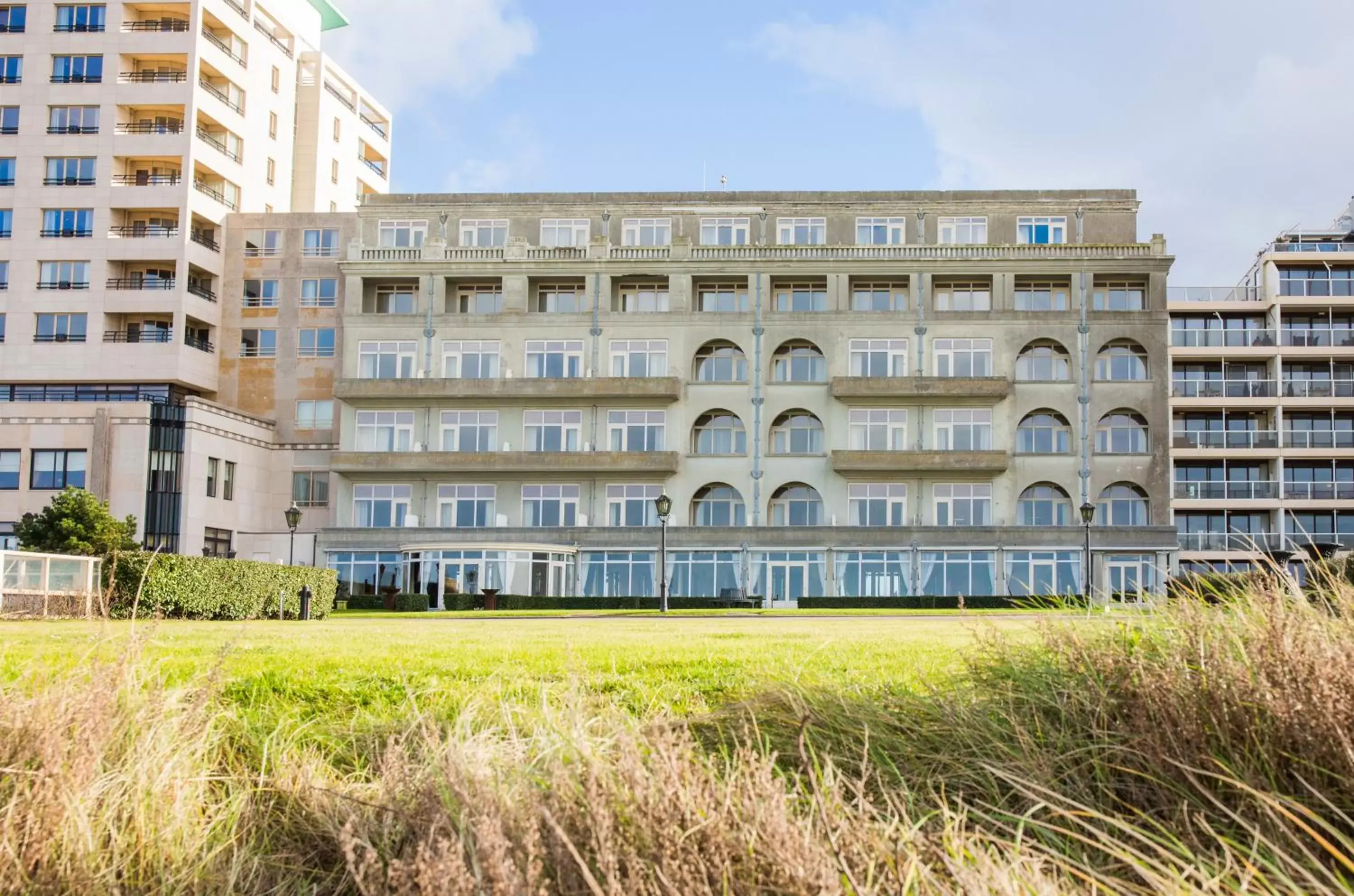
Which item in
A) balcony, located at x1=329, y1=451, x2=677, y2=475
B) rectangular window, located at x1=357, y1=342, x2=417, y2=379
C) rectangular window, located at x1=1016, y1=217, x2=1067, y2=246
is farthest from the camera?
rectangular window, located at x1=1016, y1=217, x2=1067, y2=246

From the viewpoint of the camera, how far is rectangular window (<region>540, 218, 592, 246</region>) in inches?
2539

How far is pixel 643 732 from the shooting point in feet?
25.7

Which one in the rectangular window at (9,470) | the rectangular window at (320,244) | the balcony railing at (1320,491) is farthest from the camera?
the balcony railing at (1320,491)

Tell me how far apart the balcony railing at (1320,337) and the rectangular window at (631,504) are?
140 feet

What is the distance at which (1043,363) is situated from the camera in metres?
60.1

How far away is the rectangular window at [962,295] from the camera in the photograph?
61188mm

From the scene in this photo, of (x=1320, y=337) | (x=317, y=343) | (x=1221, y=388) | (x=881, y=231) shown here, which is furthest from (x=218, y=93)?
(x=1320, y=337)

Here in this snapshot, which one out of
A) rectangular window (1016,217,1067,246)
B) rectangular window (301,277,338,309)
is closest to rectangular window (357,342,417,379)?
rectangular window (301,277,338,309)

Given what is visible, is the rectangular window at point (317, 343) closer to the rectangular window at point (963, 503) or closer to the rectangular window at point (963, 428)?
the rectangular window at point (963, 428)

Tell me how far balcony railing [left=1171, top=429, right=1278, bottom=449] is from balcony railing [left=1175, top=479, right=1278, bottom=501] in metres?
2.12

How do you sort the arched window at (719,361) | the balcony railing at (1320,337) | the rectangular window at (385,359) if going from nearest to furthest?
the arched window at (719,361), the rectangular window at (385,359), the balcony railing at (1320,337)

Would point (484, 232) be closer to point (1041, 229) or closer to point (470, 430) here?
point (470, 430)

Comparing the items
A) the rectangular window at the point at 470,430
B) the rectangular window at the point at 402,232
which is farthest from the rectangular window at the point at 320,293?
the rectangular window at the point at 470,430

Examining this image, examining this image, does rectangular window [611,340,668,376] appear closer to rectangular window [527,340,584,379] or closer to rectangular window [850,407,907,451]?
rectangular window [527,340,584,379]
